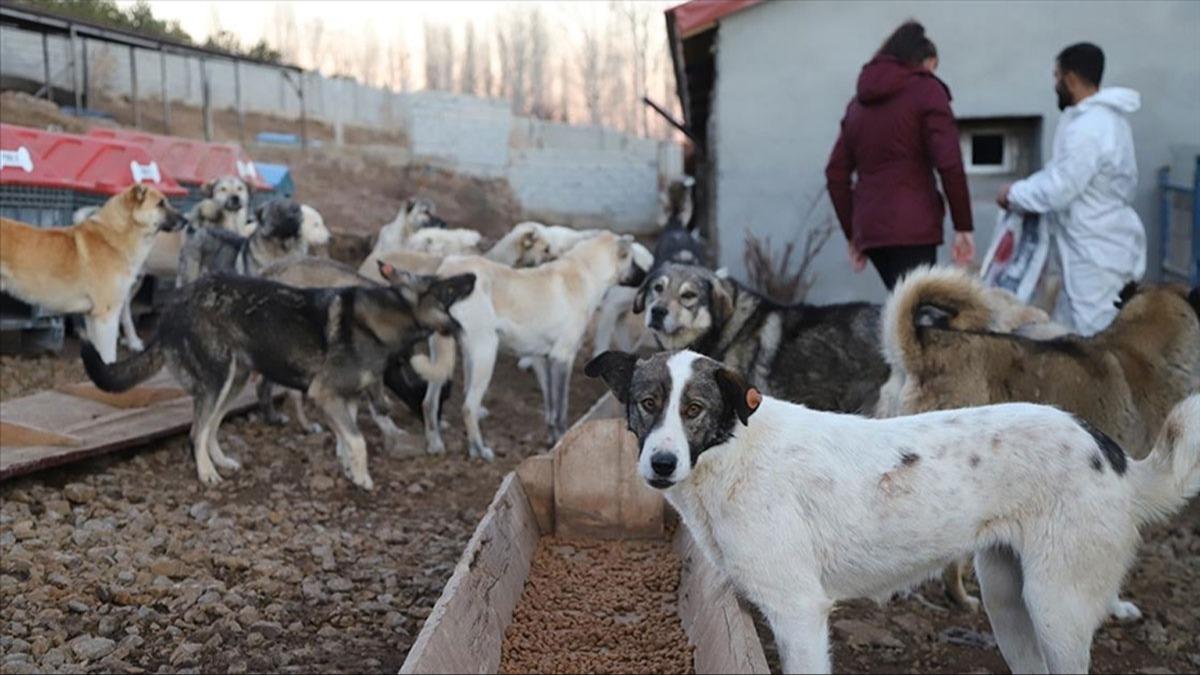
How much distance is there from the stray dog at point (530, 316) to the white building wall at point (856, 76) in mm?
3389

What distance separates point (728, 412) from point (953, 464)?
703mm

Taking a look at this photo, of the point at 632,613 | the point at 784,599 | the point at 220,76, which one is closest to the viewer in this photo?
the point at 784,599

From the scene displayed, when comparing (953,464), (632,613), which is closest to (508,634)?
(632,613)

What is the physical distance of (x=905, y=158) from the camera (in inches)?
253

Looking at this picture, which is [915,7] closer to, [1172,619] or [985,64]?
[985,64]

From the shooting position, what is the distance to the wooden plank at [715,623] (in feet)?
9.95

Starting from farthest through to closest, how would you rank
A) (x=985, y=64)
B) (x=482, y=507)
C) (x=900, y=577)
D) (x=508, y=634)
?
(x=985, y=64)
(x=482, y=507)
(x=508, y=634)
(x=900, y=577)

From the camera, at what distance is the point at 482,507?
6.61 m

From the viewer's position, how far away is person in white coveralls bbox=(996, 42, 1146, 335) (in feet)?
21.1

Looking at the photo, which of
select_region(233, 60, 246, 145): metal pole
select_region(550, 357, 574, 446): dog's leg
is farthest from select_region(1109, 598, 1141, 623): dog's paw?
select_region(233, 60, 246, 145): metal pole

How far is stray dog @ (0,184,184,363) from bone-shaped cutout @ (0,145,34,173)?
0.92 m

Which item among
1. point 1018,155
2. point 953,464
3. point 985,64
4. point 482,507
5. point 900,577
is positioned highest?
point 985,64

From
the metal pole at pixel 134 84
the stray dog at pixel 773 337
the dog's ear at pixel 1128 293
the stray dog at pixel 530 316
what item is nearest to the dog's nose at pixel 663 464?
the stray dog at pixel 773 337

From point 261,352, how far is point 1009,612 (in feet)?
15.6
